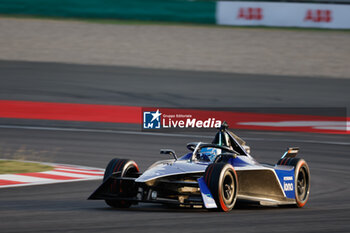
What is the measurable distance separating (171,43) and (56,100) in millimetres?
9556

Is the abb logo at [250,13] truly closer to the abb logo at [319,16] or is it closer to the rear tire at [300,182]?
the abb logo at [319,16]

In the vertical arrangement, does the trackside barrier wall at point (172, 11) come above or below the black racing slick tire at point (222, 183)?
above

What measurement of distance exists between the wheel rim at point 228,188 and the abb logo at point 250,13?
25.7 m

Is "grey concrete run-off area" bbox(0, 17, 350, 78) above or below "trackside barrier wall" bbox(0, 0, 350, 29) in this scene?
below

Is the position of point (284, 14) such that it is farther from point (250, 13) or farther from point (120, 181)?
point (120, 181)

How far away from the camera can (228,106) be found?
22.0 meters

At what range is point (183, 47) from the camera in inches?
1204

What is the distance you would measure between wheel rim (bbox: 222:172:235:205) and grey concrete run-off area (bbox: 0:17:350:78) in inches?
759

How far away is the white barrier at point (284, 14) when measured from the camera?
33.0m

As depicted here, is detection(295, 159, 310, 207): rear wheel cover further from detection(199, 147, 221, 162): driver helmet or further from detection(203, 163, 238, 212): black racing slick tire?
detection(203, 163, 238, 212): black racing slick tire

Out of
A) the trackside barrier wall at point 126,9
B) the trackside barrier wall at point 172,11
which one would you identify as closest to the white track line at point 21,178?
the trackside barrier wall at point 172,11

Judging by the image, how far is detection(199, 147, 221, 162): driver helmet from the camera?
9.43 meters

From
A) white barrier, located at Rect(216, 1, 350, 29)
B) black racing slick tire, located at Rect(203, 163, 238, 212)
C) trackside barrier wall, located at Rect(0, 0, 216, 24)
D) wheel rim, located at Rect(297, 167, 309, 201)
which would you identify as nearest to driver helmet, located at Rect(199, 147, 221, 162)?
black racing slick tire, located at Rect(203, 163, 238, 212)

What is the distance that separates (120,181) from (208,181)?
1.12 metres
